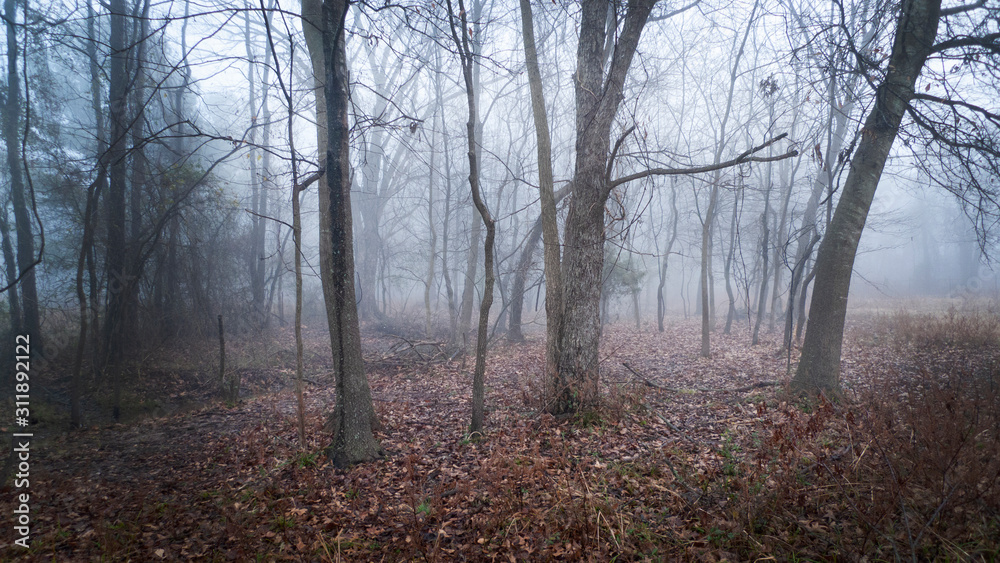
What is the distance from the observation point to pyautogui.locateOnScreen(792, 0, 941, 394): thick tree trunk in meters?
5.84

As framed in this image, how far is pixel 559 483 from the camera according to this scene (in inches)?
157

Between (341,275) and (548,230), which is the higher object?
(548,230)

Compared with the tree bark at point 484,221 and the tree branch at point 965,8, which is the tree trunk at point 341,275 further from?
the tree branch at point 965,8

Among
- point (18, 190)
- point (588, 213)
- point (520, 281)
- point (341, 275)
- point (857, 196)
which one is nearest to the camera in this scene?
point (341, 275)

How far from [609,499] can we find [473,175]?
3.85 metres

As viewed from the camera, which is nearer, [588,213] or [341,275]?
[341,275]

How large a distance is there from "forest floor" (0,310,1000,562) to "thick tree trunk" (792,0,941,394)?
699mm

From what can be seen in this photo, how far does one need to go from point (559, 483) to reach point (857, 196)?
608 centimetres

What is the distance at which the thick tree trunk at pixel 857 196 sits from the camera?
5836 mm

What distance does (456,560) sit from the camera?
334 cm

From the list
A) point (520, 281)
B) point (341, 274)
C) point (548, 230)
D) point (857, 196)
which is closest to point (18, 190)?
point (341, 274)

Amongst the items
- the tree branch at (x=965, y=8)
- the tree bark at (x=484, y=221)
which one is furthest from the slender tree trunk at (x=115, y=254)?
the tree branch at (x=965, y=8)

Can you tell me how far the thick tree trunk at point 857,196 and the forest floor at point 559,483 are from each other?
70 cm

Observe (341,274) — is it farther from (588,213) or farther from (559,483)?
(588,213)
